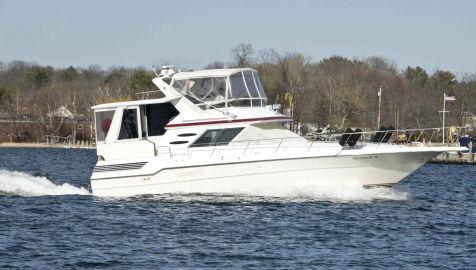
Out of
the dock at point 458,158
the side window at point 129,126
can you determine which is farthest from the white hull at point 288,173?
the dock at point 458,158

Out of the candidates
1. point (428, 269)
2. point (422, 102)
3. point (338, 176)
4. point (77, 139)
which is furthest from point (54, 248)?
point (77, 139)

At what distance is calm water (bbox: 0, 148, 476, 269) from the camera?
23953 millimetres

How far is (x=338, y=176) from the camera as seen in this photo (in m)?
33.2

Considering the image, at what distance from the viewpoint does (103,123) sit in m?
35.6

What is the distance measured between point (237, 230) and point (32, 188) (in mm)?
12928

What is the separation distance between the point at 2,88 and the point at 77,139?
23.0 metres

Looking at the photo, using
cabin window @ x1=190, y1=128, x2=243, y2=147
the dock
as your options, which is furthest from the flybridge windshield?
the dock

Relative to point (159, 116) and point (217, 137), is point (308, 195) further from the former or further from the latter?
point (159, 116)

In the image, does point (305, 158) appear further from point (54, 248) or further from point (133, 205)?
point (54, 248)

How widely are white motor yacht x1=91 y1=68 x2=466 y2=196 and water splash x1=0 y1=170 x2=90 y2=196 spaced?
3189 millimetres

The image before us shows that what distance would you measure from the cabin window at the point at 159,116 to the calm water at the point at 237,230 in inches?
104

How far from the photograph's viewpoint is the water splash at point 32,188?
37.6 meters

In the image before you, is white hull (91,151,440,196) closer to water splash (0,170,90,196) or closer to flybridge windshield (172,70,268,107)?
flybridge windshield (172,70,268,107)

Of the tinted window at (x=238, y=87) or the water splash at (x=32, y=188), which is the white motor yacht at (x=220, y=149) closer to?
the tinted window at (x=238, y=87)
